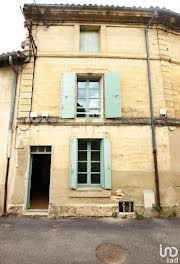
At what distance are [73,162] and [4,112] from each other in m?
3.24

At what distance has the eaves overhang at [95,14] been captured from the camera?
6.03m

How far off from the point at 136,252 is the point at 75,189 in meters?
2.45

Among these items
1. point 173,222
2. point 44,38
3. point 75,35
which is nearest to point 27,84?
point 44,38

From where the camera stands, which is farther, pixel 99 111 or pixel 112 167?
pixel 99 111

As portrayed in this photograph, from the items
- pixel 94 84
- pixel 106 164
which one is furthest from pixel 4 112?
pixel 106 164

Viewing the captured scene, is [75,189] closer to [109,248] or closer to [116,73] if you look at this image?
[109,248]

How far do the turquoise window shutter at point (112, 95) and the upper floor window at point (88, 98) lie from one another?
431 millimetres

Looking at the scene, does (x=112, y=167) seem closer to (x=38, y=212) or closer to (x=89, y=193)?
(x=89, y=193)

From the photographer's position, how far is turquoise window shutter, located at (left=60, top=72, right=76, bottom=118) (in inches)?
215

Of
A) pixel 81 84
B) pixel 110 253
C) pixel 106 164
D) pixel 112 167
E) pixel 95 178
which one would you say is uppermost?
pixel 81 84

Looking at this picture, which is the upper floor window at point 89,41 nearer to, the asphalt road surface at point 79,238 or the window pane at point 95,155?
the window pane at point 95,155

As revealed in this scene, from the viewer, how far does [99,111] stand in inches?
228

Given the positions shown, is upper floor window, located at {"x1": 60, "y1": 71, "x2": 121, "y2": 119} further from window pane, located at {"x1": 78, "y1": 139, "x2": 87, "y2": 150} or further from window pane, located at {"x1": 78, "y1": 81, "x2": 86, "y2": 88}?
window pane, located at {"x1": 78, "y1": 139, "x2": 87, "y2": 150}

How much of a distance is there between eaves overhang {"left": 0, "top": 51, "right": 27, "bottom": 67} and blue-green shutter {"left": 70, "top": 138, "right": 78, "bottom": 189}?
371 cm
